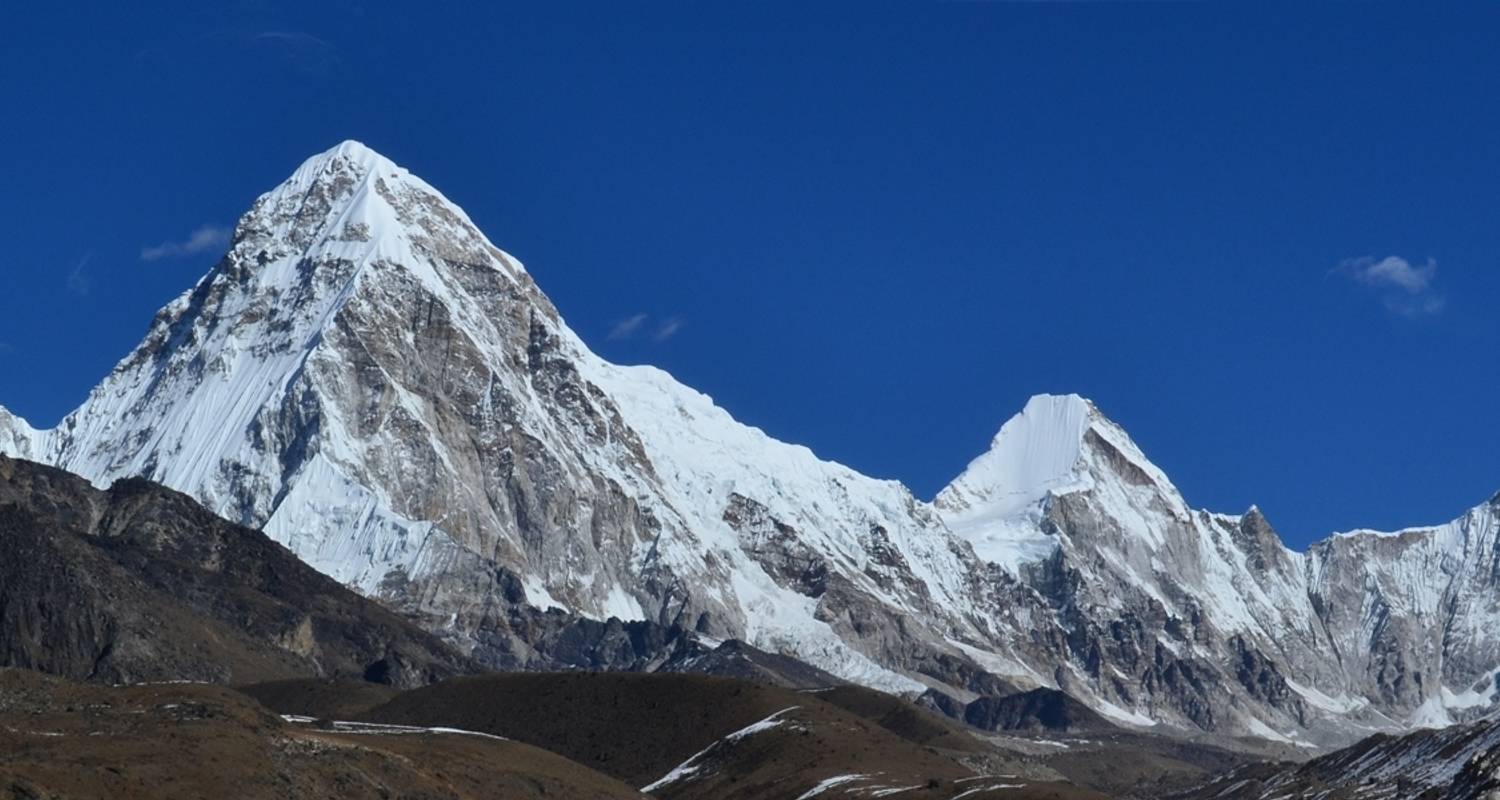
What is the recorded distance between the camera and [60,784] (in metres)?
198

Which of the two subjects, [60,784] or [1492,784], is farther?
[60,784]

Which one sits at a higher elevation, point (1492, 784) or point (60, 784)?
point (60, 784)

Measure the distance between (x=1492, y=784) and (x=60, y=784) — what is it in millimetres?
98871

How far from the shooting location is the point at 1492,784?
16562 cm
